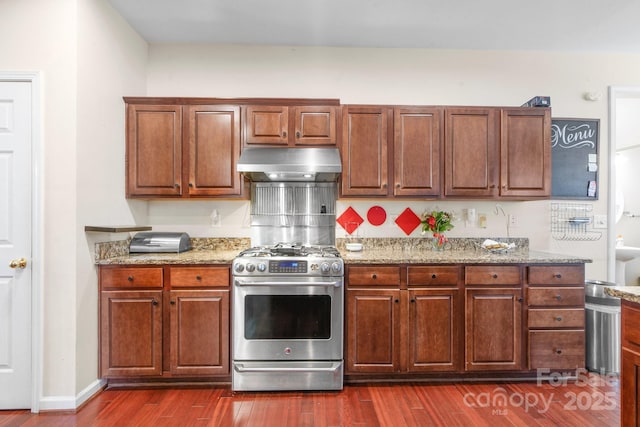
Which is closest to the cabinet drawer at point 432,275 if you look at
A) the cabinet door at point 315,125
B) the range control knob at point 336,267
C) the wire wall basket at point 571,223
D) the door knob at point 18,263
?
the range control knob at point 336,267

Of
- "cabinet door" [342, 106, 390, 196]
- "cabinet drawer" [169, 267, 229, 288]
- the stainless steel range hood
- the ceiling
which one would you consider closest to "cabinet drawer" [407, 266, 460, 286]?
"cabinet door" [342, 106, 390, 196]

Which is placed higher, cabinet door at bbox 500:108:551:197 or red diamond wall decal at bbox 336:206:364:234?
cabinet door at bbox 500:108:551:197

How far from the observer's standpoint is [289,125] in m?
2.73

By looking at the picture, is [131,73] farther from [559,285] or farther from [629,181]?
[629,181]

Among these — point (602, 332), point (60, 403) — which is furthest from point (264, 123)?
point (602, 332)

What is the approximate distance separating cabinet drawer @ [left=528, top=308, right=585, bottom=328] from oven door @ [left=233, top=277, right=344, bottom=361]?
4.85 feet

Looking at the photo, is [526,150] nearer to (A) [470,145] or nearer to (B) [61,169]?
(A) [470,145]

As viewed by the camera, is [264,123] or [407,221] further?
[407,221]

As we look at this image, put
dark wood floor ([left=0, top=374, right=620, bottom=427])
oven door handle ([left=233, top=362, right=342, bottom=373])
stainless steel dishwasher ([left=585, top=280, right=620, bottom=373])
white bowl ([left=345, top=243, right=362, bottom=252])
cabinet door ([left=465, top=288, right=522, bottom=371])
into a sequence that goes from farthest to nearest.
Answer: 1. white bowl ([left=345, top=243, right=362, bottom=252])
2. stainless steel dishwasher ([left=585, top=280, right=620, bottom=373])
3. cabinet door ([left=465, top=288, right=522, bottom=371])
4. oven door handle ([left=233, top=362, right=342, bottom=373])
5. dark wood floor ([left=0, top=374, right=620, bottom=427])

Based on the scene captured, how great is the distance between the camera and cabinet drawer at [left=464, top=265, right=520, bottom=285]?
2.42 m

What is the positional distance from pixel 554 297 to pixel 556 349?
0.39 metres

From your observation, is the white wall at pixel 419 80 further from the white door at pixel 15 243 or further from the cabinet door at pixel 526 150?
the white door at pixel 15 243

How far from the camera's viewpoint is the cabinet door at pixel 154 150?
2.68m

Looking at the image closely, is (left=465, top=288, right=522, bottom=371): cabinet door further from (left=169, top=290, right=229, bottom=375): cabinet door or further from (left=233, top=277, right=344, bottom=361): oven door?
(left=169, top=290, right=229, bottom=375): cabinet door
